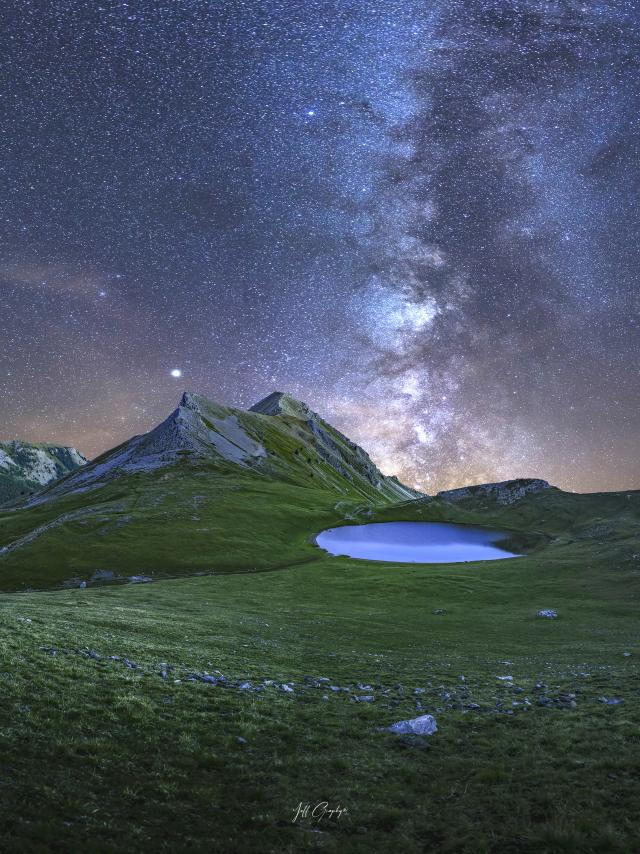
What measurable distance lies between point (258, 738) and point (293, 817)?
4.81m

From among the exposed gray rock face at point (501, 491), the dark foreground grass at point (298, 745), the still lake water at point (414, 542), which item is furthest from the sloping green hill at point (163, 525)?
the dark foreground grass at point (298, 745)

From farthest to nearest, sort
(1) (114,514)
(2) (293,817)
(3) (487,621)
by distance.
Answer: (1) (114,514) < (3) (487,621) < (2) (293,817)

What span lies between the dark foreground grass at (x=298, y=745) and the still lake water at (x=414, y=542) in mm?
76678

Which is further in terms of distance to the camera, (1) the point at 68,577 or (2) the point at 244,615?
(1) the point at 68,577

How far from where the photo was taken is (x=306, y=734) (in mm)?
17109

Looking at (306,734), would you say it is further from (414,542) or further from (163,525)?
(414,542)

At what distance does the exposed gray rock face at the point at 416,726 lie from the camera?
17708mm

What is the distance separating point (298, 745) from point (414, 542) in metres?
120

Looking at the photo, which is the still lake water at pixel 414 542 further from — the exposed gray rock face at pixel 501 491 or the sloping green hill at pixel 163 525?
the exposed gray rock face at pixel 501 491

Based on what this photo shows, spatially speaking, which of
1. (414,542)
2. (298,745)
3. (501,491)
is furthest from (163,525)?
(501,491)

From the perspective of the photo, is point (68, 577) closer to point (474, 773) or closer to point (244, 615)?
point (244, 615)

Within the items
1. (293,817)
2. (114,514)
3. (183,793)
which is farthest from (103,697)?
(114,514)

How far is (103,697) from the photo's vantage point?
18203 millimetres

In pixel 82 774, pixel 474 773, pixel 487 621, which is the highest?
pixel 82 774
